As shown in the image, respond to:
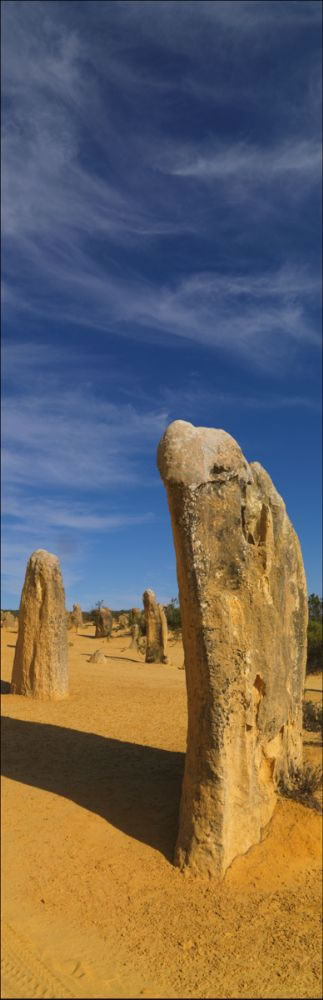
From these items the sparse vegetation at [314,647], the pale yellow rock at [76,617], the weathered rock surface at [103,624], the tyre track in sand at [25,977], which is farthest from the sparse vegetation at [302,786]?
the pale yellow rock at [76,617]

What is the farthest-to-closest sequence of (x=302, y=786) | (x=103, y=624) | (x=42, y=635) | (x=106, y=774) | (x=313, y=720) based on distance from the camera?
1. (x=103, y=624)
2. (x=42, y=635)
3. (x=313, y=720)
4. (x=106, y=774)
5. (x=302, y=786)

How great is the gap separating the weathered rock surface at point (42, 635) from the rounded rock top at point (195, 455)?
274 inches

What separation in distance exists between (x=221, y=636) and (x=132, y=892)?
89.7 inches

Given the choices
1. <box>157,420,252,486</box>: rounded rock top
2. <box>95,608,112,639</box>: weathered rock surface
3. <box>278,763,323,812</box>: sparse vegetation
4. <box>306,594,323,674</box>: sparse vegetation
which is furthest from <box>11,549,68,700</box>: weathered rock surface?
<box>95,608,112,639</box>: weathered rock surface

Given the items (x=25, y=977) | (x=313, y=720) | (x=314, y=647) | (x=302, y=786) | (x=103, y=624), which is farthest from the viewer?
(x=103, y=624)

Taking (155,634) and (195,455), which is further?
(155,634)

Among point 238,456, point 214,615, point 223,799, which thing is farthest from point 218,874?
point 238,456

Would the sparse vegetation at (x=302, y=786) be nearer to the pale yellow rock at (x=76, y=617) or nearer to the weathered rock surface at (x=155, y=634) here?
the weathered rock surface at (x=155, y=634)

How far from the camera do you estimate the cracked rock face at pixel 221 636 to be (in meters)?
6.46

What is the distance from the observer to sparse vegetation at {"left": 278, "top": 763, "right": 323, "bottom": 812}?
7594mm

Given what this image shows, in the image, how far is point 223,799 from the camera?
21.2 feet

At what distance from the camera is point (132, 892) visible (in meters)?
6.30

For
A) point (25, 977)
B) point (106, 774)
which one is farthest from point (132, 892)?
point (106, 774)

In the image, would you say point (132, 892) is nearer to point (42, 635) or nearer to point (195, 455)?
point (195, 455)
